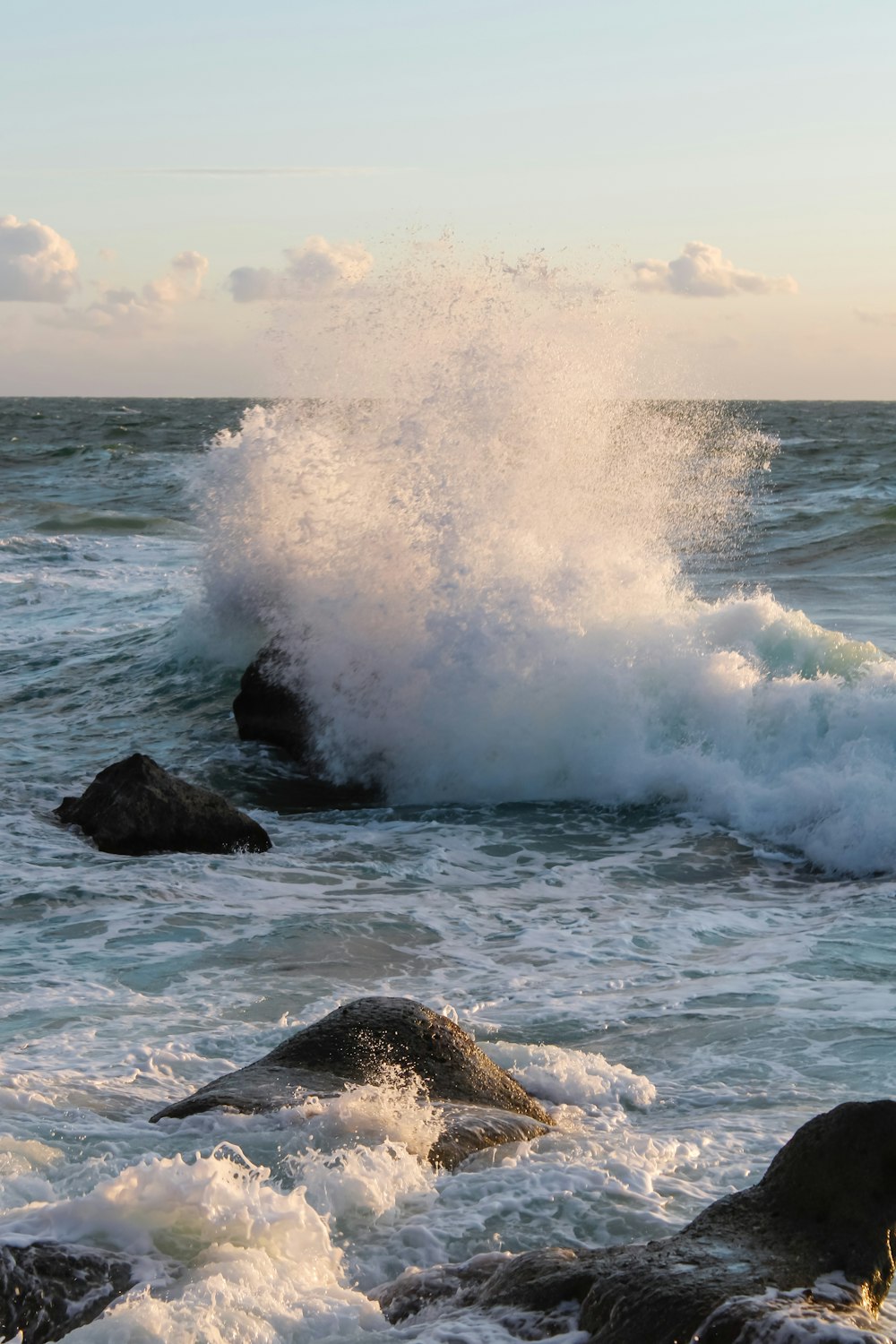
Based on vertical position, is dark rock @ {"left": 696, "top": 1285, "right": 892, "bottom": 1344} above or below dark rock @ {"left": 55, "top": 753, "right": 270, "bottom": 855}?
above

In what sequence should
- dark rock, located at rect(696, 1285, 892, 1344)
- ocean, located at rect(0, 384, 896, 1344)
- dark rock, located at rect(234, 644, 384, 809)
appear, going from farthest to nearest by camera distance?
dark rock, located at rect(234, 644, 384, 809)
ocean, located at rect(0, 384, 896, 1344)
dark rock, located at rect(696, 1285, 892, 1344)

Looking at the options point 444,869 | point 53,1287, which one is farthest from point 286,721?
point 53,1287

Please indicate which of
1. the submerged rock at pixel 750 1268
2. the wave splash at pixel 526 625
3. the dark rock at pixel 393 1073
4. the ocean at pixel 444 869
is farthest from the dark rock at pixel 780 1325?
the wave splash at pixel 526 625

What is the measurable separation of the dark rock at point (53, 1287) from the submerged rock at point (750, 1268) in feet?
1.98

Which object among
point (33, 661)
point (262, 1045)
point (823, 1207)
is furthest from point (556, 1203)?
point (33, 661)

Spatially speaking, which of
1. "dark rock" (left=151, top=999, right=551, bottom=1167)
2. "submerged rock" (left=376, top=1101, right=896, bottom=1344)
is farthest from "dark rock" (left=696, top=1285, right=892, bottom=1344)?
"dark rock" (left=151, top=999, right=551, bottom=1167)

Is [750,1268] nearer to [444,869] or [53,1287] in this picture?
[53,1287]

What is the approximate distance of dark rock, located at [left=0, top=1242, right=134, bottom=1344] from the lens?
297 centimetres

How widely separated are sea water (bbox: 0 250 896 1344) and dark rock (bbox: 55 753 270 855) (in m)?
0.17

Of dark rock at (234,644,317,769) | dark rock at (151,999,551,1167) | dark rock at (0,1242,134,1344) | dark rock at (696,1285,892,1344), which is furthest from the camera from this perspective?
dark rock at (234,644,317,769)

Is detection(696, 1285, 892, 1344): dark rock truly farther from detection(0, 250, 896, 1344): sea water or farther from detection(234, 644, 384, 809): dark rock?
detection(234, 644, 384, 809): dark rock

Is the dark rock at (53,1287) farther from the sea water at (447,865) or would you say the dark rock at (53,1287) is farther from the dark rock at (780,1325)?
the dark rock at (780,1325)

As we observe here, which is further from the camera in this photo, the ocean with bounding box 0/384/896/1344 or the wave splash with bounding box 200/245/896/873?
the wave splash with bounding box 200/245/896/873

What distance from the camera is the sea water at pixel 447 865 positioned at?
3.62 m
